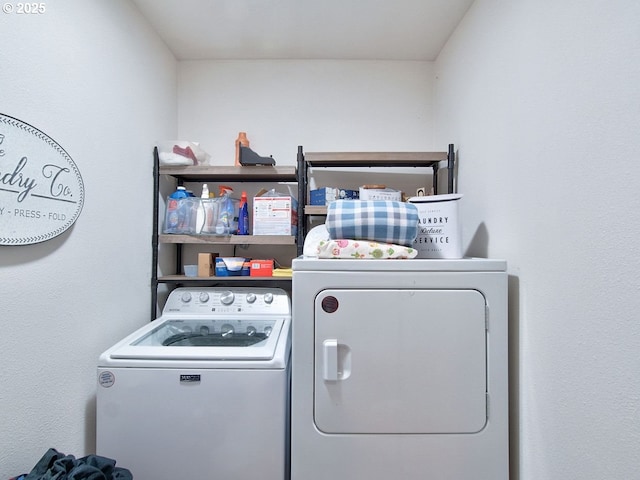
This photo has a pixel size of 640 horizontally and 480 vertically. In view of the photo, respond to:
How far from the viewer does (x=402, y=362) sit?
38.9 inches

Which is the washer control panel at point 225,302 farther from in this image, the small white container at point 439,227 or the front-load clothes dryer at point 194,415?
the small white container at point 439,227

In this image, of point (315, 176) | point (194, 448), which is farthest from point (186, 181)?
point (194, 448)

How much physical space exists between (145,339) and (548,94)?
1.81 m

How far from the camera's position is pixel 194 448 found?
41.8 inches

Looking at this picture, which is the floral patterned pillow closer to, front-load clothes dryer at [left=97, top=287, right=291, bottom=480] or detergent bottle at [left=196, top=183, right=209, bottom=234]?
front-load clothes dryer at [left=97, top=287, right=291, bottom=480]

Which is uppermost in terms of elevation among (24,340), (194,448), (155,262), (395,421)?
(155,262)

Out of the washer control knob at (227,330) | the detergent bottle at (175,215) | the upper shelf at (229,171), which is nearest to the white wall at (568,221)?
the upper shelf at (229,171)

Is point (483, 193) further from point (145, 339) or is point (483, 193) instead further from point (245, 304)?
point (145, 339)

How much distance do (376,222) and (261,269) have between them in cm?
Answer: 83

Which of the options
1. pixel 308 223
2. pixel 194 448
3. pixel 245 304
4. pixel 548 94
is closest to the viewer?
pixel 548 94

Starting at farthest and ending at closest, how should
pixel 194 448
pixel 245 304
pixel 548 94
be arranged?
pixel 245 304 → pixel 194 448 → pixel 548 94

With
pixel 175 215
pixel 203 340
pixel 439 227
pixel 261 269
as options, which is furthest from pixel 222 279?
pixel 439 227

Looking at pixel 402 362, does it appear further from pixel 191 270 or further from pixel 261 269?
pixel 191 270
